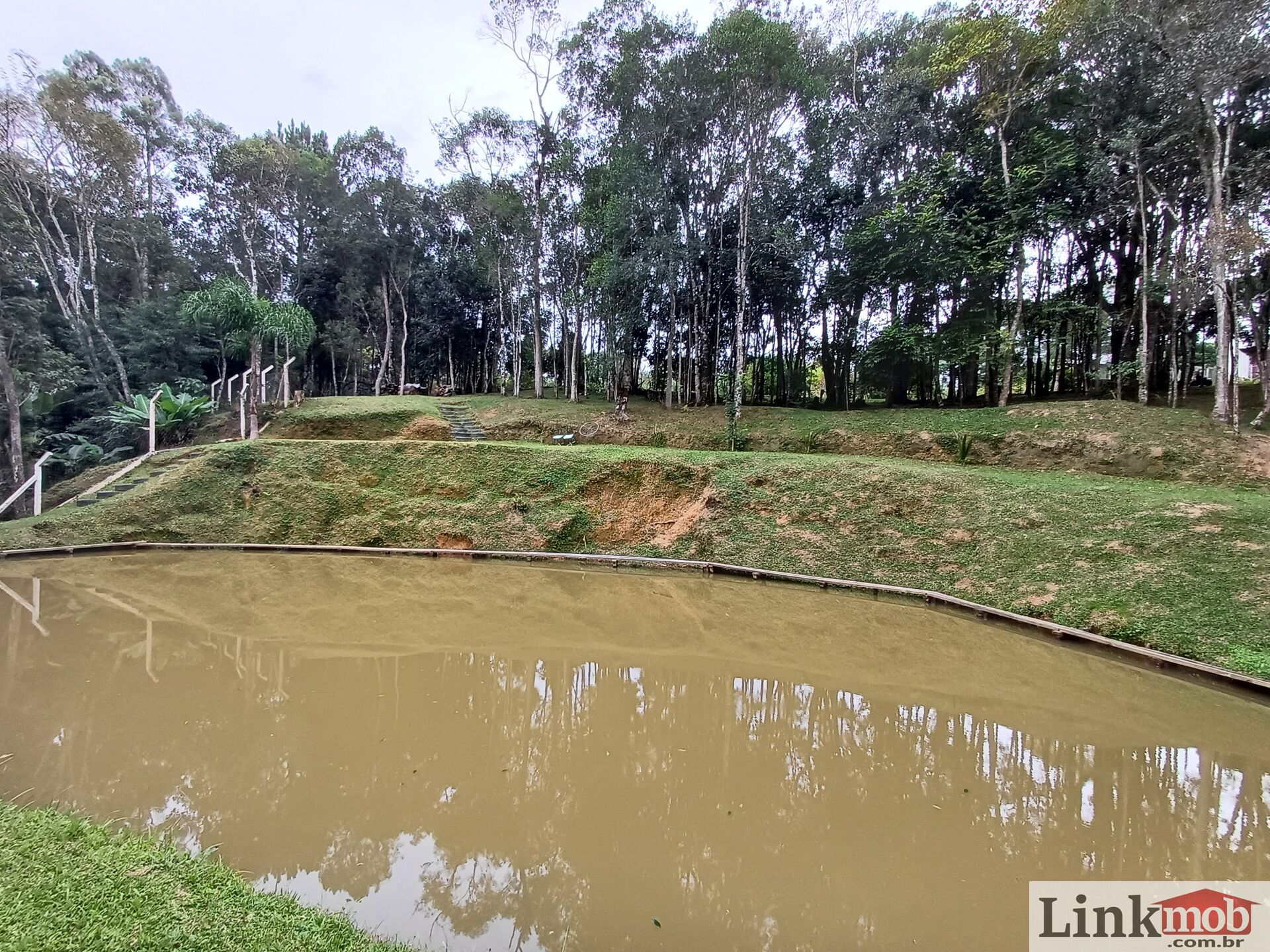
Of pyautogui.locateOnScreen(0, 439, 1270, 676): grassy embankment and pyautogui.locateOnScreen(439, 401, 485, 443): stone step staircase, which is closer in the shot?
pyautogui.locateOnScreen(0, 439, 1270, 676): grassy embankment

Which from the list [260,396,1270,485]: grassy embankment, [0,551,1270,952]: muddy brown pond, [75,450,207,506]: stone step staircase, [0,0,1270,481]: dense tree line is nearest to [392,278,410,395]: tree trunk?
[0,0,1270,481]: dense tree line

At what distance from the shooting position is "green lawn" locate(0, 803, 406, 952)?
1954 mm

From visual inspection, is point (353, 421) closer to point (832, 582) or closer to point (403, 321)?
point (403, 321)

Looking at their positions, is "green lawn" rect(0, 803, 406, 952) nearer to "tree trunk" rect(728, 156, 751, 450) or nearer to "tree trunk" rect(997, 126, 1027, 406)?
"tree trunk" rect(728, 156, 751, 450)

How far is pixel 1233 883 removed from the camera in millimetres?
2863

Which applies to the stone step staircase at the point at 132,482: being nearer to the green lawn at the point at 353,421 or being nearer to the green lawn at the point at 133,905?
the green lawn at the point at 353,421

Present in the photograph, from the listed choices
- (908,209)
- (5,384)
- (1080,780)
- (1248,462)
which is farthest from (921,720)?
(5,384)

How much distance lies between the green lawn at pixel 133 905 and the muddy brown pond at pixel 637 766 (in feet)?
1.17

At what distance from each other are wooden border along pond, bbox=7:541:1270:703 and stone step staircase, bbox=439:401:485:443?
5469mm

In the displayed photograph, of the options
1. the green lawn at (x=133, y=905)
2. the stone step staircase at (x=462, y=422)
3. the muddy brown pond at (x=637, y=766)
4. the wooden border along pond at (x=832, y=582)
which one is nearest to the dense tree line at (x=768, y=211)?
the stone step staircase at (x=462, y=422)

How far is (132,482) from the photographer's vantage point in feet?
38.2

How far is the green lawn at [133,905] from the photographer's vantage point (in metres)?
1.95

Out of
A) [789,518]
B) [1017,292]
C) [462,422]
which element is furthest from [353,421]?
[1017,292]

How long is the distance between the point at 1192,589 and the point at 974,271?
903cm
